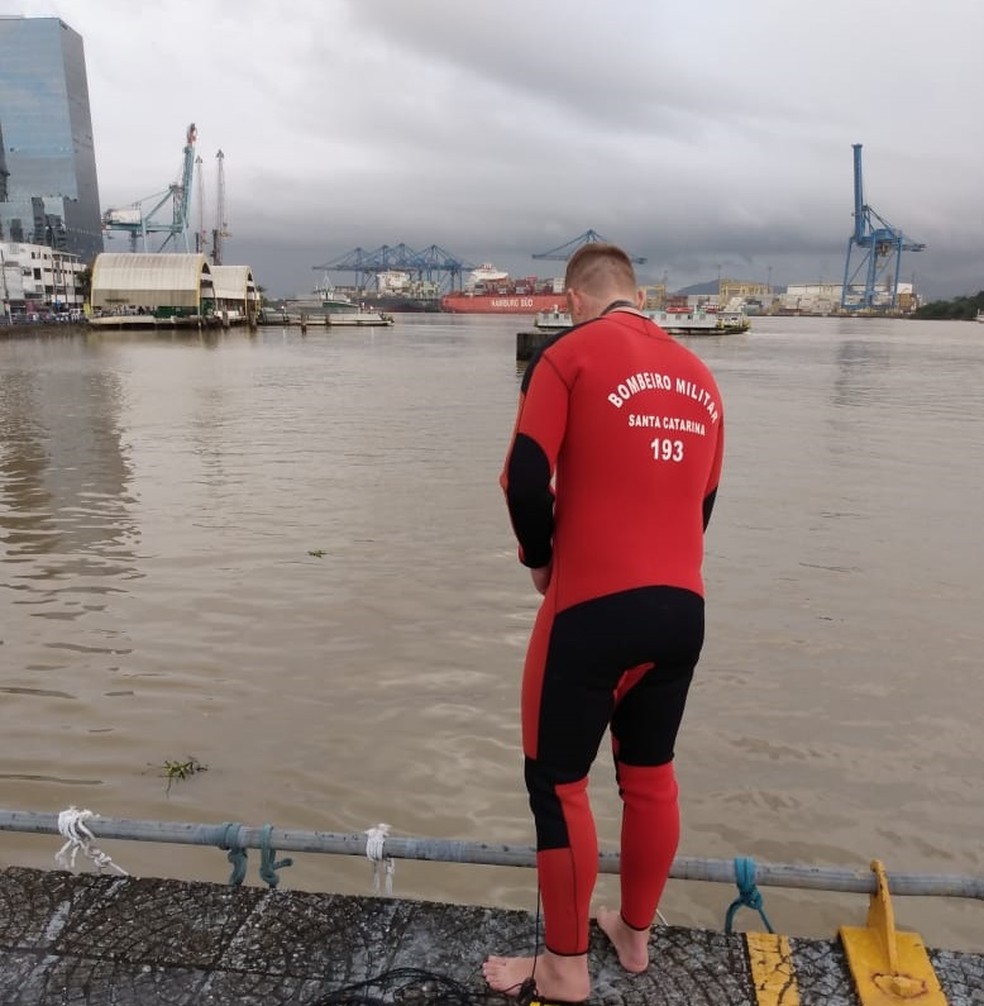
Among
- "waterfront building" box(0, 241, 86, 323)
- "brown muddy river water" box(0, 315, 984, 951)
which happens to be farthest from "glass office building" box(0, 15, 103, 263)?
"brown muddy river water" box(0, 315, 984, 951)

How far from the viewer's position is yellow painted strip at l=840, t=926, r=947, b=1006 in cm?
209

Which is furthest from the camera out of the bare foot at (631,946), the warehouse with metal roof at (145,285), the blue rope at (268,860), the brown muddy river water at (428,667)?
the warehouse with metal roof at (145,285)

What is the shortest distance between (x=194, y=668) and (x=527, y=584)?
3.12 meters

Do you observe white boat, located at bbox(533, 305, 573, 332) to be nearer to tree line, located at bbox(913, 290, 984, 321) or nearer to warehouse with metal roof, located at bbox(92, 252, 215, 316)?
warehouse with metal roof, located at bbox(92, 252, 215, 316)

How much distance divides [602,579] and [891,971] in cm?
138

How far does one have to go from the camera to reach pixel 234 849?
8.04ft

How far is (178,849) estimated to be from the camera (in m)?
3.80

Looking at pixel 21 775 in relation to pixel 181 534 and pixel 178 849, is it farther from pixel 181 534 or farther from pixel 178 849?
pixel 181 534

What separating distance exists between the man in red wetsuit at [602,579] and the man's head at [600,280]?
5 centimetres

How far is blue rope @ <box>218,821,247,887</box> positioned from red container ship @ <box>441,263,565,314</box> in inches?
6473

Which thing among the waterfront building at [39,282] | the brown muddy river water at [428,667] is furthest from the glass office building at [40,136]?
the brown muddy river water at [428,667]

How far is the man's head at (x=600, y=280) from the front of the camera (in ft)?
7.29

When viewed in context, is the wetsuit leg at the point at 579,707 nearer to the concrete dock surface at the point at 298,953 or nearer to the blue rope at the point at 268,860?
the concrete dock surface at the point at 298,953

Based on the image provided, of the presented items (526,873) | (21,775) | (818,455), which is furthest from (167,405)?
(526,873)
